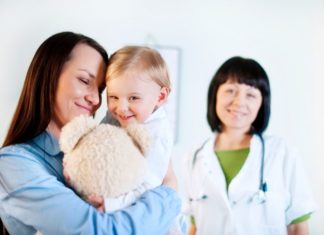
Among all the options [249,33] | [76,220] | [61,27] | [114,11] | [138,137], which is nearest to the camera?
[76,220]

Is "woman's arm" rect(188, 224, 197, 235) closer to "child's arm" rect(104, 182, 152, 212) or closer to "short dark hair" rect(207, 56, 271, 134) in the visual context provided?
"short dark hair" rect(207, 56, 271, 134)

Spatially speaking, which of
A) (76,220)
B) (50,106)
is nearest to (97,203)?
(76,220)

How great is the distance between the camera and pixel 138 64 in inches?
28.1

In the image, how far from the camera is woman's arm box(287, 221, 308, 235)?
1.08 metres

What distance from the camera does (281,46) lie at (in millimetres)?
1315

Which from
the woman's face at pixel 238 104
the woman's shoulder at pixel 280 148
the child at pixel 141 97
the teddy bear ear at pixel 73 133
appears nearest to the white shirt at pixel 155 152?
the child at pixel 141 97

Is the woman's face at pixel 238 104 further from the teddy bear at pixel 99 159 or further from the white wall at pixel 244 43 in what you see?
the teddy bear at pixel 99 159

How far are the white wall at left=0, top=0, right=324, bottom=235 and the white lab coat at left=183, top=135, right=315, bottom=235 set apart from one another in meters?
0.17

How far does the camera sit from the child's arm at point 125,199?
0.58m

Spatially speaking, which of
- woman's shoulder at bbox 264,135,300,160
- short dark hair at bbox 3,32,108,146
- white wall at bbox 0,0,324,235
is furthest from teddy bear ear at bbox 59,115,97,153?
woman's shoulder at bbox 264,135,300,160

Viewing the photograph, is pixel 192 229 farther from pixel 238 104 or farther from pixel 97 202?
pixel 97 202

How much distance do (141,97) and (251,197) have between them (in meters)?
0.57

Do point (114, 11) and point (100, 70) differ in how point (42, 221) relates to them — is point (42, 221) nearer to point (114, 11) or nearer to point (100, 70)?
point (100, 70)

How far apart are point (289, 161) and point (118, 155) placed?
0.71m
